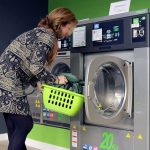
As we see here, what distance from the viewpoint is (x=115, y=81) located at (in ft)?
9.12

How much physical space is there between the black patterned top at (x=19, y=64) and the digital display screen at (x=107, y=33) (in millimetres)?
565

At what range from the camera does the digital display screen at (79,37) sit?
2.94 m

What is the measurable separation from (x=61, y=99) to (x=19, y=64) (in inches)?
17.1

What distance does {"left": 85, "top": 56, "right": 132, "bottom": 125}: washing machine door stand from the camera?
244cm

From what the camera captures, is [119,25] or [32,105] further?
[32,105]

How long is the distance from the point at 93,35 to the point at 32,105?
132 centimetres

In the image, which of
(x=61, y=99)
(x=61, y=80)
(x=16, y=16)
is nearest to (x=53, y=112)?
(x=61, y=99)

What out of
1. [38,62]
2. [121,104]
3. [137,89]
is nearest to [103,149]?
[121,104]

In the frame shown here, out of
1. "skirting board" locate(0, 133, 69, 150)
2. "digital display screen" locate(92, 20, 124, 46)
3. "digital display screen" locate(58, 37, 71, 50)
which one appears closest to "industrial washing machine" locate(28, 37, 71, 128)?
"digital display screen" locate(58, 37, 71, 50)

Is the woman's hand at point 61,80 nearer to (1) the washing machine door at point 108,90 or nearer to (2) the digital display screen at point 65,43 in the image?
(1) the washing machine door at point 108,90

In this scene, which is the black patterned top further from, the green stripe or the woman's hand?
the green stripe

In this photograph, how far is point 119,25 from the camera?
2.66 m

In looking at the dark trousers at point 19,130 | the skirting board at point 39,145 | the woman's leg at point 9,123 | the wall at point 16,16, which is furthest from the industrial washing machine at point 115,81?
the wall at point 16,16

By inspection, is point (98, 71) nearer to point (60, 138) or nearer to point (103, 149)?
point (103, 149)
